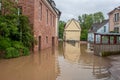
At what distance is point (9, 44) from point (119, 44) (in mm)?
11669

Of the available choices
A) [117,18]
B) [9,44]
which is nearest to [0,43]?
[9,44]

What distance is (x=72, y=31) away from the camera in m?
79.4

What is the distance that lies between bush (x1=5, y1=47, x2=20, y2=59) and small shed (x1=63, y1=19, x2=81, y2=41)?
56.9 m

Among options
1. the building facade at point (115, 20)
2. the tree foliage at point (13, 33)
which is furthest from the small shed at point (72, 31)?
the tree foliage at point (13, 33)

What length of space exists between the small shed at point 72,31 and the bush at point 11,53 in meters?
56.9

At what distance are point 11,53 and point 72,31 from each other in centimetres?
5955

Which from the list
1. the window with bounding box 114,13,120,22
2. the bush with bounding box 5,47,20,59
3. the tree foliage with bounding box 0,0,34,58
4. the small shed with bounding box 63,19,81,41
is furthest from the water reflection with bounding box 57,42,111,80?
the small shed with bounding box 63,19,81,41

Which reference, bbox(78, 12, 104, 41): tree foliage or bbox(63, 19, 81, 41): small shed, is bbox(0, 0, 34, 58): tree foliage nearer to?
bbox(63, 19, 81, 41): small shed

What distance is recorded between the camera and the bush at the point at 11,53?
2003 centimetres

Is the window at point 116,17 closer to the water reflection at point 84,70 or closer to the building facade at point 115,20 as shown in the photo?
the building facade at point 115,20

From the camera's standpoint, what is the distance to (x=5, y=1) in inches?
923

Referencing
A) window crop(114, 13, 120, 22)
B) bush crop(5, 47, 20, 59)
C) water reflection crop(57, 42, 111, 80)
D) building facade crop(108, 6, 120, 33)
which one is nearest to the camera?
water reflection crop(57, 42, 111, 80)

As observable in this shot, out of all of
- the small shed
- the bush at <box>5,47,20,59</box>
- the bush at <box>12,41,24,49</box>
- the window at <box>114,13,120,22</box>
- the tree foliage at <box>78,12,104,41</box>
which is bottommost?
the bush at <box>5,47,20,59</box>

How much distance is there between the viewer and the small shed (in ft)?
256
